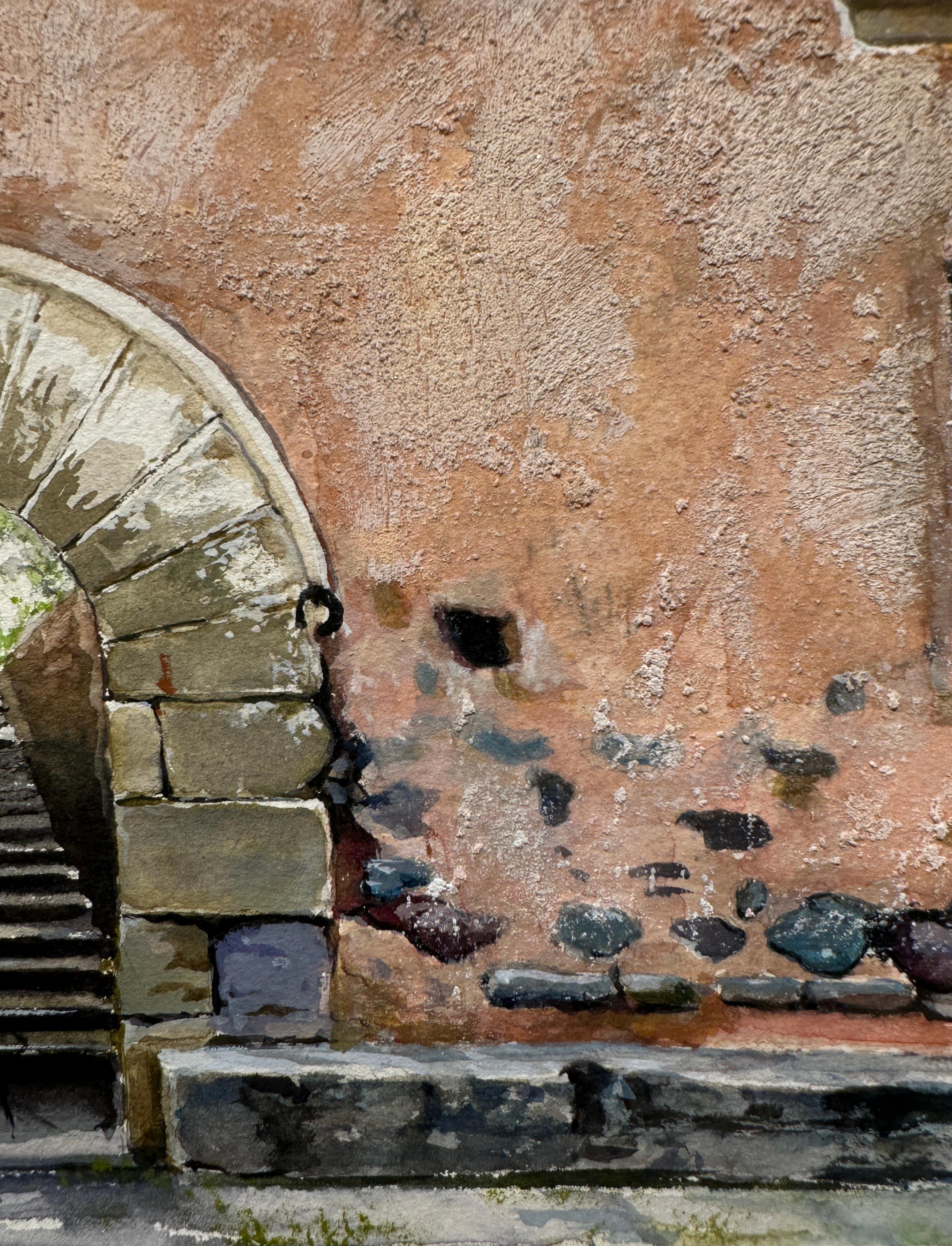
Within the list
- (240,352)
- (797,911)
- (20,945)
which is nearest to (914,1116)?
(797,911)

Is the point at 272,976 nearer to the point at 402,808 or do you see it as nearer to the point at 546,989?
the point at 402,808

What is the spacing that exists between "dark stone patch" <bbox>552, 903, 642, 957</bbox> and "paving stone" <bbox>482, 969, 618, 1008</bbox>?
0.07 metres

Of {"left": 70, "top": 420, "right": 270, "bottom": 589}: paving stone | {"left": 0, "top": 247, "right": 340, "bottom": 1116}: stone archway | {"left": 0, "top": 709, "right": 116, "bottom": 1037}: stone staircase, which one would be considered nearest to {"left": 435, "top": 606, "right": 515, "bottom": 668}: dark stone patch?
{"left": 0, "top": 247, "right": 340, "bottom": 1116}: stone archway

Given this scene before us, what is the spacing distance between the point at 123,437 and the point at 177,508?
0.19m

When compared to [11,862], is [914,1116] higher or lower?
lower

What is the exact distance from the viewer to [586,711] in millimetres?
1800

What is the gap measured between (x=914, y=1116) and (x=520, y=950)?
991 mm

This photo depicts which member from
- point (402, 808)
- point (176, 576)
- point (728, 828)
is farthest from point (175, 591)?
point (728, 828)

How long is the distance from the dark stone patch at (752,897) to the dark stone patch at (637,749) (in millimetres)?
350

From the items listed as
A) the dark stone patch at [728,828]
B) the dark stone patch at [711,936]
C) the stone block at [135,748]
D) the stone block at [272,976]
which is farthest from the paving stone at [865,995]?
the stone block at [135,748]

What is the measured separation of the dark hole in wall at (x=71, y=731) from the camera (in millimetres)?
1775

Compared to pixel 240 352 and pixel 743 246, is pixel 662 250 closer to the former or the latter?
pixel 743 246

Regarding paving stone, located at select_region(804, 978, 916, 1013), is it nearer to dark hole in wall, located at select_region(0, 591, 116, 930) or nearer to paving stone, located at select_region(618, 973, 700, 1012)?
paving stone, located at select_region(618, 973, 700, 1012)

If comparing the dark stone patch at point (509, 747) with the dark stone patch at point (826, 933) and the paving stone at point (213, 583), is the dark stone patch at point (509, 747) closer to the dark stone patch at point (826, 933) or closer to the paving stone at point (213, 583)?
the paving stone at point (213, 583)
